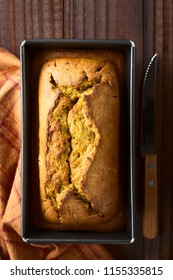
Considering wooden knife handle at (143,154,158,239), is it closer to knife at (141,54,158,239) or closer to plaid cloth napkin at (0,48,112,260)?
knife at (141,54,158,239)

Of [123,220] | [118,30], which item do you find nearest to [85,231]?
[123,220]

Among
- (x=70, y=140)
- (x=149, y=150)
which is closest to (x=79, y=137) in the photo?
(x=70, y=140)

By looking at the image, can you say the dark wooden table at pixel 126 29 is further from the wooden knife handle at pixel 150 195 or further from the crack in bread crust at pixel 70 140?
the crack in bread crust at pixel 70 140

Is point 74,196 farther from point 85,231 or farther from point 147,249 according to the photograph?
point 147,249

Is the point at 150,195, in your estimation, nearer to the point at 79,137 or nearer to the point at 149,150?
the point at 149,150

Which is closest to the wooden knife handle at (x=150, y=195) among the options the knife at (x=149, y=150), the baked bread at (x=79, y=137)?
the knife at (x=149, y=150)

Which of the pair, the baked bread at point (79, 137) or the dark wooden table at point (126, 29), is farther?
the dark wooden table at point (126, 29)
